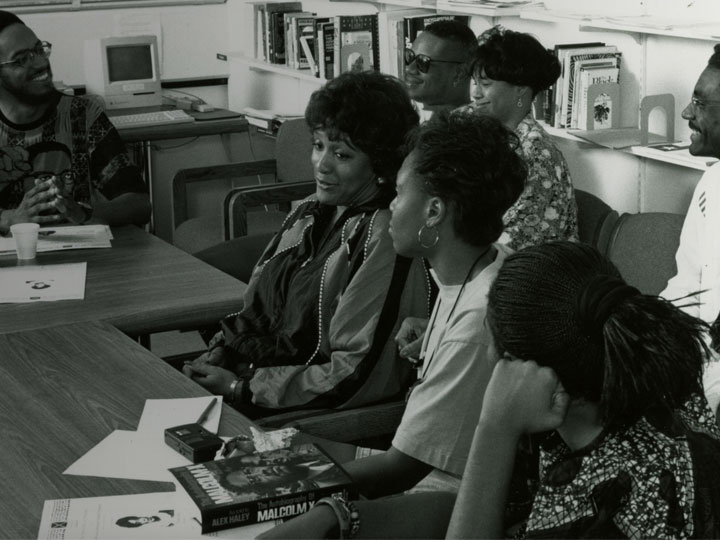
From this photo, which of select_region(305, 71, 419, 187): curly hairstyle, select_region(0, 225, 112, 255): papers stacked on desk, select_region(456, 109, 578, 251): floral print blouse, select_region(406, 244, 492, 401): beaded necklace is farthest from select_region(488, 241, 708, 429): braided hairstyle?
select_region(0, 225, 112, 255): papers stacked on desk

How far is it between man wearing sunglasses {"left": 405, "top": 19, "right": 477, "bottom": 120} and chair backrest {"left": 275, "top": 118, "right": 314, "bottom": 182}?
3.25ft

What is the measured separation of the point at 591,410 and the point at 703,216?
154 centimetres

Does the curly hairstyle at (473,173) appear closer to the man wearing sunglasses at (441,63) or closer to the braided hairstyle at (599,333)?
the braided hairstyle at (599,333)

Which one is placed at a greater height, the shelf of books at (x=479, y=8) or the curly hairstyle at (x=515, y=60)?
the shelf of books at (x=479, y=8)

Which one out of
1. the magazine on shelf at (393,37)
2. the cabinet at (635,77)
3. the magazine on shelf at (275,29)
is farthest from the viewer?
the magazine on shelf at (275,29)

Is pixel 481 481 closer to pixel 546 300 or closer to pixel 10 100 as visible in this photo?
pixel 546 300

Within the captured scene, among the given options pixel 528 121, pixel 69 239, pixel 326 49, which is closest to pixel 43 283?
pixel 69 239

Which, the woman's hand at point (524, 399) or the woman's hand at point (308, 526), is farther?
the woman's hand at point (308, 526)

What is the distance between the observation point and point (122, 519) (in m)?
1.57

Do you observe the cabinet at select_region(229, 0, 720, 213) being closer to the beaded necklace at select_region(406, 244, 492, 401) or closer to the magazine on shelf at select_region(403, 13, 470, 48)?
the magazine on shelf at select_region(403, 13, 470, 48)

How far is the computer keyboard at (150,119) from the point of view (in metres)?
5.20

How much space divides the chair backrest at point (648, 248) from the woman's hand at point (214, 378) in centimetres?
122

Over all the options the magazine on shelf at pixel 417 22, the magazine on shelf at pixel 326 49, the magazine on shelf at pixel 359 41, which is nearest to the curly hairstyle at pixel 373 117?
the magazine on shelf at pixel 417 22

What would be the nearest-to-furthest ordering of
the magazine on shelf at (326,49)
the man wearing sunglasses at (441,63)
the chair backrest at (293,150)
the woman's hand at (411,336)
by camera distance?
the woman's hand at (411,336), the man wearing sunglasses at (441,63), the chair backrest at (293,150), the magazine on shelf at (326,49)
